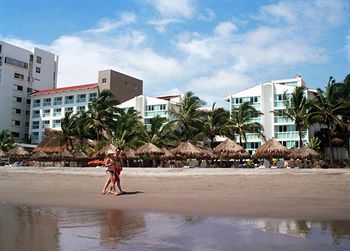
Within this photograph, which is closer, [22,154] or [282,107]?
[22,154]

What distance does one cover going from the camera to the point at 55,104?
2938 inches

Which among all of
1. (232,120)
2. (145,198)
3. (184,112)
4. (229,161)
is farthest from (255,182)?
(232,120)

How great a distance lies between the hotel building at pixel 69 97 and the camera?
70.6m

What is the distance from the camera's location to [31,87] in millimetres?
81688

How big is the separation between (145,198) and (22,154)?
134 feet

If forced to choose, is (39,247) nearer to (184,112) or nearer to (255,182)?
(255,182)

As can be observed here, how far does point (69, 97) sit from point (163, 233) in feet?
230

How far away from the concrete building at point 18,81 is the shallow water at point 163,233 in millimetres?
73933

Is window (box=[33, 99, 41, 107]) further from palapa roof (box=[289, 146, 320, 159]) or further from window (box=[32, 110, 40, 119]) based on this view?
palapa roof (box=[289, 146, 320, 159])

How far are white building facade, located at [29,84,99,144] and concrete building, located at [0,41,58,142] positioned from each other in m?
3.55

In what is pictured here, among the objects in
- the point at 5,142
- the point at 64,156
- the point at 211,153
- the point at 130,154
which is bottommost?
→ the point at 64,156

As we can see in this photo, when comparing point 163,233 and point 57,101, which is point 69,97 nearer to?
point 57,101

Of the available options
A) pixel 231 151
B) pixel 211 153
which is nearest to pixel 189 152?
pixel 211 153

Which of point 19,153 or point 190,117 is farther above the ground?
point 190,117
